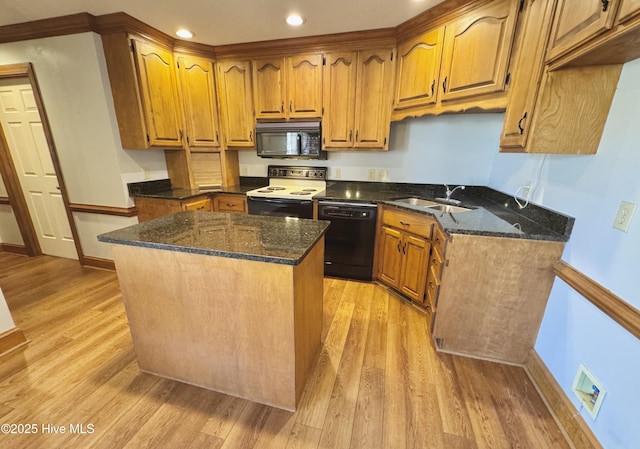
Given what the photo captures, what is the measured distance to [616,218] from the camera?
1180 mm

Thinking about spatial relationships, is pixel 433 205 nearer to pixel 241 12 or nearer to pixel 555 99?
pixel 555 99

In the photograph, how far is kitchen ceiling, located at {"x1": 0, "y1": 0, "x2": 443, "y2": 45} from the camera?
2.01m

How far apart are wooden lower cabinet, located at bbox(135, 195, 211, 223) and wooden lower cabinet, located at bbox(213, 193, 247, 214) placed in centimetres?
24

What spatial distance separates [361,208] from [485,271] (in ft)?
4.01

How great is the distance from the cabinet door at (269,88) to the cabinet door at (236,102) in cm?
9

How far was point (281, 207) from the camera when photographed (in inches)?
111

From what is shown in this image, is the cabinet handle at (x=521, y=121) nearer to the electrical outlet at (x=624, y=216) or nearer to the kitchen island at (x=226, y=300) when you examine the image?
the electrical outlet at (x=624, y=216)

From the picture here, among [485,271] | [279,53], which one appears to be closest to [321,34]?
[279,53]

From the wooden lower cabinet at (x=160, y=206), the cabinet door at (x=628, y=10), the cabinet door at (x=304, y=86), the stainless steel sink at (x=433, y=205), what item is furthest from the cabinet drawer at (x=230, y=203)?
the cabinet door at (x=628, y=10)

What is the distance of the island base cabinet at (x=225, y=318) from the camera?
4.06ft

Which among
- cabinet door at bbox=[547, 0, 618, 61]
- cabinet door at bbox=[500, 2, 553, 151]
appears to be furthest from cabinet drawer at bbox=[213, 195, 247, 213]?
cabinet door at bbox=[547, 0, 618, 61]

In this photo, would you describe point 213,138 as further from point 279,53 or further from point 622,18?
point 622,18

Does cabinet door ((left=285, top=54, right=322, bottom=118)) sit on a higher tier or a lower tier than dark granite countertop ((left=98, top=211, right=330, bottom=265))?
higher

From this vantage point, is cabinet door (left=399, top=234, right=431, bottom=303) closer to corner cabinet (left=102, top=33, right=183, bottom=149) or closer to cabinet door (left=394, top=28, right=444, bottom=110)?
cabinet door (left=394, top=28, right=444, bottom=110)
